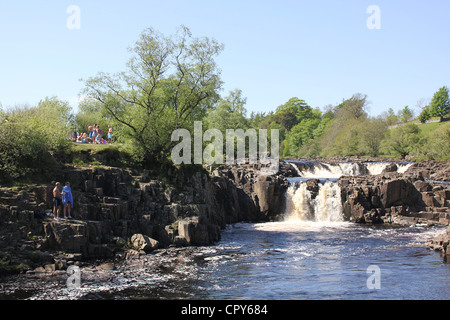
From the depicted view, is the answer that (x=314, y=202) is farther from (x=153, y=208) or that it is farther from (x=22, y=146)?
(x=22, y=146)

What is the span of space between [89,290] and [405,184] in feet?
113

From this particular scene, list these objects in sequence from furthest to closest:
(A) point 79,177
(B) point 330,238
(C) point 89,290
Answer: (B) point 330,238, (A) point 79,177, (C) point 89,290

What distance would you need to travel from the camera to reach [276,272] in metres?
23.6

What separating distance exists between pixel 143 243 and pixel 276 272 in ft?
29.9

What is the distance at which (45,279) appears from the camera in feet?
70.6

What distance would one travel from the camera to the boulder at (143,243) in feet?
90.0

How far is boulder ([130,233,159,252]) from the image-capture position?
27438 mm

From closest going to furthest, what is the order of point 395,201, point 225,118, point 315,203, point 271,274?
point 271,274, point 395,201, point 315,203, point 225,118

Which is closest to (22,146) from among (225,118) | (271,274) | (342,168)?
(271,274)

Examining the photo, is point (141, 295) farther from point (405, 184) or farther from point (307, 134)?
point (307, 134)

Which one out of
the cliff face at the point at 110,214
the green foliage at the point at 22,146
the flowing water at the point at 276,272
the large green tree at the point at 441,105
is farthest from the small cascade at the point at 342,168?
the large green tree at the point at 441,105

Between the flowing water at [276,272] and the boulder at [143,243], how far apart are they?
0.97 m

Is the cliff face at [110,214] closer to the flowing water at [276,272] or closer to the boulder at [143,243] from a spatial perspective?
the boulder at [143,243]
